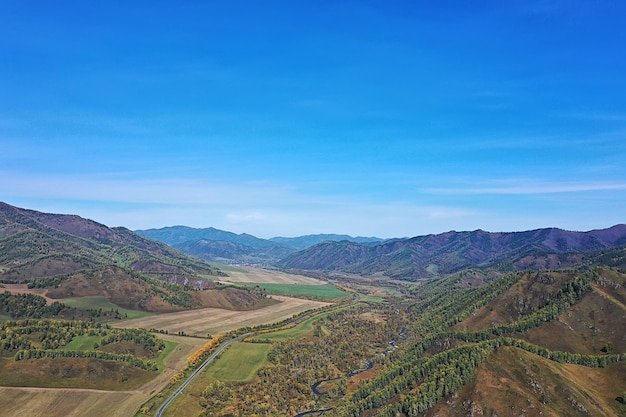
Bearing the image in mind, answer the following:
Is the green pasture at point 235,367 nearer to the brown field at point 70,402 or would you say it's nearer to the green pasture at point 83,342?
the brown field at point 70,402

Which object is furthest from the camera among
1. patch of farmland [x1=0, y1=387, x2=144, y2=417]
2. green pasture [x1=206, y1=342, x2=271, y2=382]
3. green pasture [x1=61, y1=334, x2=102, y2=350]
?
green pasture [x1=61, y1=334, x2=102, y2=350]

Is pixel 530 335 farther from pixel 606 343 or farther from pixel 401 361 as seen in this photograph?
pixel 401 361

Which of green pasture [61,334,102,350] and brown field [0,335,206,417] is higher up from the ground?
green pasture [61,334,102,350]

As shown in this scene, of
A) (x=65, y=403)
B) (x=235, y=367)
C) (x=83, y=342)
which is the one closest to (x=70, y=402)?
(x=65, y=403)

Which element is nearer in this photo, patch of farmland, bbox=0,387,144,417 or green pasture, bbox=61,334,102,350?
patch of farmland, bbox=0,387,144,417

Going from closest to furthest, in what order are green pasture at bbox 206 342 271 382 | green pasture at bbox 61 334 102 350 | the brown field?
the brown field, green pasture at bbox 206 342 271 382, green pasture at bbox 61 334 102 350

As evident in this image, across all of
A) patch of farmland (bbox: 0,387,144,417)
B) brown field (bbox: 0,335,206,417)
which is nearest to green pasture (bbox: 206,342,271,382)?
brown field (bbox: 0,335,206,417)

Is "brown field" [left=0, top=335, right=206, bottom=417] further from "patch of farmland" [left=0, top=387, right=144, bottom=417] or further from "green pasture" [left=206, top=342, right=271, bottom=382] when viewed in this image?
"green pasture" [left=206, top=342, right=271, bottom=382]

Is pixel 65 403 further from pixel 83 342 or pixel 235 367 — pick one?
pixel 235 367

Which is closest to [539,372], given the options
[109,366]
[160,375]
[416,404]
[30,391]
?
[416,404]

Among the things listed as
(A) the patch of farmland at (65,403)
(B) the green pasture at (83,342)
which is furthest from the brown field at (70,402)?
(B) the green pasture at (83,342)
